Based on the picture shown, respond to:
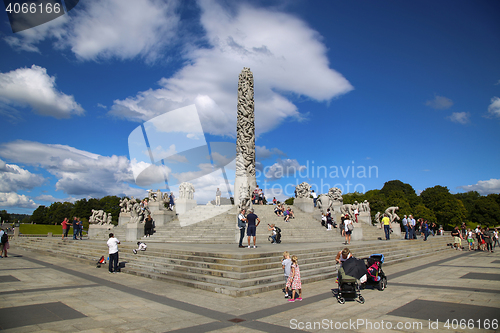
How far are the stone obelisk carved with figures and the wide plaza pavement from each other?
24.7 meters

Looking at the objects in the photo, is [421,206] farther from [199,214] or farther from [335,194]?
[199,214]

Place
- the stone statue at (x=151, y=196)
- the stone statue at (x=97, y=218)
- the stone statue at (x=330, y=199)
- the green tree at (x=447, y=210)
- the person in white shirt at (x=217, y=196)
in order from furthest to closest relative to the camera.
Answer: the green tree at (x=447, y=210)
the person in white shirt at (x=217, y=196)
the stone statue at (x=330, y=199)
the stone statue at (x=97, y=218)
the stone statue at (x=151, y=196)

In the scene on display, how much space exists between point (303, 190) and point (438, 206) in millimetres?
44626

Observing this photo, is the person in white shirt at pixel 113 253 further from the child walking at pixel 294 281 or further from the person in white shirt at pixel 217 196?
the person in white shirt at pixel 217 196

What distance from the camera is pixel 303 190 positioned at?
2647cm

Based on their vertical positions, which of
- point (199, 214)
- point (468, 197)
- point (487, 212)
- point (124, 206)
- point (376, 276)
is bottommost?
point (376, 276)

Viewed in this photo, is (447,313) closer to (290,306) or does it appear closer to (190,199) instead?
(290,306)

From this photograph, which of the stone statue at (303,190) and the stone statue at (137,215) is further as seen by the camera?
the stone statue at (303,190)

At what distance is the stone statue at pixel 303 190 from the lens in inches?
1039

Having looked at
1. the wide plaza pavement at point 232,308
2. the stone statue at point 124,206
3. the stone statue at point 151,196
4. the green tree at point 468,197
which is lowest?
the wide plaza pavement at point 232,308

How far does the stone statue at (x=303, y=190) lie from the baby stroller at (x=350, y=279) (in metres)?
19.2

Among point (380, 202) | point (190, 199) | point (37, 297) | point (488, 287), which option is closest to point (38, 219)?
point (190, 199)

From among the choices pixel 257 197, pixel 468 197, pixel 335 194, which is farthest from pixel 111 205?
pixel 468 197

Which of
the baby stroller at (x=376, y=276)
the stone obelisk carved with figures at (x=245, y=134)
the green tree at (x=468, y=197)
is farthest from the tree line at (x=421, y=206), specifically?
the baby stroller at (x=376, y=276)
